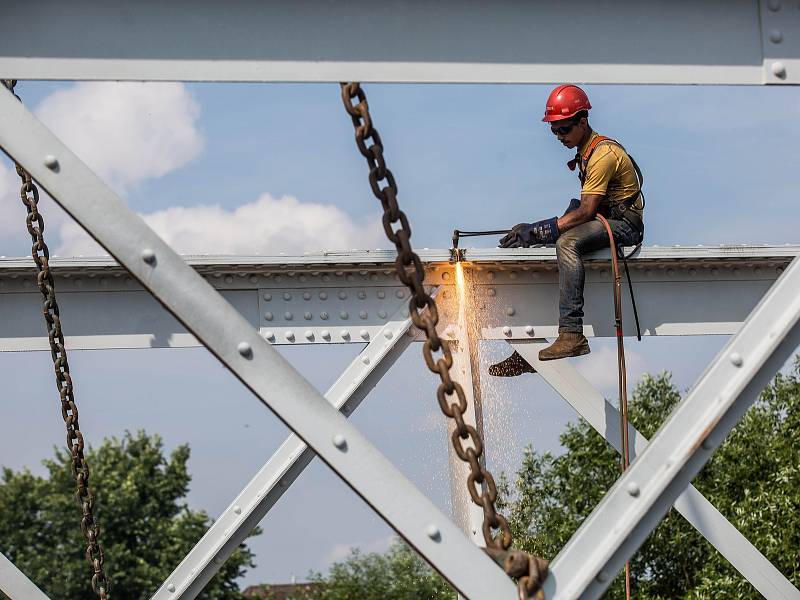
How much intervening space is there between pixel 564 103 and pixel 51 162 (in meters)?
4.89

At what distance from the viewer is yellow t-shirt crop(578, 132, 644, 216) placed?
25.3 feet

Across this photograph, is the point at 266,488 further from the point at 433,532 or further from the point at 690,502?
the point at 433,532

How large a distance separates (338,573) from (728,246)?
4780cm

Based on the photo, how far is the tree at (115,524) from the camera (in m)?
49.9

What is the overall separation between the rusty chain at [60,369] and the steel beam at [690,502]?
2722mm

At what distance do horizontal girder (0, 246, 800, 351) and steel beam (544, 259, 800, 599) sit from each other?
3752 mm

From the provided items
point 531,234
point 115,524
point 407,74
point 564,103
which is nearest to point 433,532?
point 407,74

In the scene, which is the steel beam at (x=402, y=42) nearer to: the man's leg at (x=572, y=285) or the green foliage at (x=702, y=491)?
the man's leg at (x=572, y=285)

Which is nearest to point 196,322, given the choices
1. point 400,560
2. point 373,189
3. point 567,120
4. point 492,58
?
point 373,189

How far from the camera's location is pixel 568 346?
7336 millimetres

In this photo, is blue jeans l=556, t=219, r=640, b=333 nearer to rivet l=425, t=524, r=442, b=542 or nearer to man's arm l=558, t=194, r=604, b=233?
man's arm l=558, t=194, r=604, b=233

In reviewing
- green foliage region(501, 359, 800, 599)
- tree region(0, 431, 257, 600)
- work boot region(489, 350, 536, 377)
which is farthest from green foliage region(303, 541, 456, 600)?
work boot region(489, 350, 536, 377)

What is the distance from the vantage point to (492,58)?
3.99 m

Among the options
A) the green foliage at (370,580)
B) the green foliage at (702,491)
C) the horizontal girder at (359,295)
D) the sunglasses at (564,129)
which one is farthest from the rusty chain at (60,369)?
the green foliage at (370,580)
